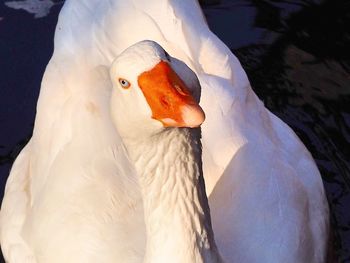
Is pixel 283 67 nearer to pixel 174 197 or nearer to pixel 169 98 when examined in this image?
pixel 174 197

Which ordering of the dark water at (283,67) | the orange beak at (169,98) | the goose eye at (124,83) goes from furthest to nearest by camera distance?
the dark water at (283,67), the goose eye at (124,83), the orange beak at (169,98)

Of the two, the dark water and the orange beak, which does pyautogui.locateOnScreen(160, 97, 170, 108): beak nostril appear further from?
the dark water

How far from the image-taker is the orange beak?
8.06ft

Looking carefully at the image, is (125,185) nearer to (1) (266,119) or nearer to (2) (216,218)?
(2) (216,218)

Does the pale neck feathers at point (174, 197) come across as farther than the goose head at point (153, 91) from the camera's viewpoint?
Yes

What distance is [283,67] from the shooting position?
5242mm

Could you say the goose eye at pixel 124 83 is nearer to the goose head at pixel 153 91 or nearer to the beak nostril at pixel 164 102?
the goose head at pixel 153 91

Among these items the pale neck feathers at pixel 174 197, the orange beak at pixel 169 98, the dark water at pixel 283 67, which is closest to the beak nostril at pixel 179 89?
the orange beak at pixel 169 98

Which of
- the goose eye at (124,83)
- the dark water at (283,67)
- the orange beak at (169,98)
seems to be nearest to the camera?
the orange beak at (169,98)

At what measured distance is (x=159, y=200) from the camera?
2844 millimetres

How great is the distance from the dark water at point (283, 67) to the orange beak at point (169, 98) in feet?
6.97

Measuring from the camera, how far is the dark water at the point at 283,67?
186 inches

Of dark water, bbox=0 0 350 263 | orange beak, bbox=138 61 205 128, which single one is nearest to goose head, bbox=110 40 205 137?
orange beak, bbox=138 61 205 128

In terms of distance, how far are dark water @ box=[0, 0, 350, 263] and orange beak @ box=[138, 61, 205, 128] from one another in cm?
212
